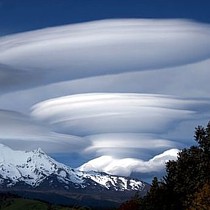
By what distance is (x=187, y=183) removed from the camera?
365 ft

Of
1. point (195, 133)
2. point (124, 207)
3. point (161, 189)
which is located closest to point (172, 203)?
point (161, 189)

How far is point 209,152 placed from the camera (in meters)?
108

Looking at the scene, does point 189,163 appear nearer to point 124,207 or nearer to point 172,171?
point 172,171

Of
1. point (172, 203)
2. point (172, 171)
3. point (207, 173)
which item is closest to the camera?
point (207, 173)

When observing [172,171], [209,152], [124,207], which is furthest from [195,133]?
[124,207]

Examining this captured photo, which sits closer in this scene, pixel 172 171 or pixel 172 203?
pixel 172 171

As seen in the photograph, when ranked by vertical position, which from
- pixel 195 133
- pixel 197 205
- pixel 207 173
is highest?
pixel 195 133

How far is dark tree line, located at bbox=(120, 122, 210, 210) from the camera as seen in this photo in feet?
327

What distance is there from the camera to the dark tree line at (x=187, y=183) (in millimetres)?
99725

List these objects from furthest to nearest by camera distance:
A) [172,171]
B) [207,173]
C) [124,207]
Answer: [124,207] → [172,171] → [207,173]

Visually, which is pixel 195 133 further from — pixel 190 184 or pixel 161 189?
pixel 161 189

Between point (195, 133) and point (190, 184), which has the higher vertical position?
point (195, 133)

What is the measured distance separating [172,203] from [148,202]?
7.12 metres

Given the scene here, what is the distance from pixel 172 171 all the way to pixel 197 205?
2101cm
